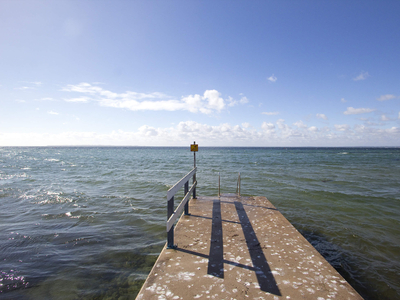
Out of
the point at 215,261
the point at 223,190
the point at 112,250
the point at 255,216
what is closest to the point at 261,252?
the point at 215,261

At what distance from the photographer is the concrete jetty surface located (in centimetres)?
300

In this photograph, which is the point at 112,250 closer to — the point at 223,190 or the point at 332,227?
the point at 332,227

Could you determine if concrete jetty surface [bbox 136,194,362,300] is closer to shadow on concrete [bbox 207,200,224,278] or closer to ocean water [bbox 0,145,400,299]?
shadow on concrete [bbox 207,200,224,278]

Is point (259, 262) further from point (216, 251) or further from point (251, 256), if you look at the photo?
point (216, 251)

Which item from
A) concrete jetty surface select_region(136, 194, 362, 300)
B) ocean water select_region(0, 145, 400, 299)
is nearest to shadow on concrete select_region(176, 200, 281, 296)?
concrete jetty surface select_region(136, 194, 362, 300)

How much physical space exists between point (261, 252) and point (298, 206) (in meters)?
6.41

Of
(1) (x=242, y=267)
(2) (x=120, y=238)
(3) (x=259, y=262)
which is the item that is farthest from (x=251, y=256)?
(2) (x=120, y=238)

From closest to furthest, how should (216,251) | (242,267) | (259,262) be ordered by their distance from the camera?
(242,267), (259,262), (216,251)

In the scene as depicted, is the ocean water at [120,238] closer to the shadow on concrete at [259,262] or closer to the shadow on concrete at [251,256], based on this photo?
the shadow on concrete at [251,256]

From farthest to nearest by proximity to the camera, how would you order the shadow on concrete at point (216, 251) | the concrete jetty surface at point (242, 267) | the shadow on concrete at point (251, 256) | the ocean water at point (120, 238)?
1. the ocean water at point (120, 238)
2. the shadow on concrete at point (216, 251)
3. the shadow on concrete at point (251, 256)
4. the concrete jetty surface at point (242, 267)

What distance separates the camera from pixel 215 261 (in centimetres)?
380

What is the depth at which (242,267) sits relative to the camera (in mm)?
3615

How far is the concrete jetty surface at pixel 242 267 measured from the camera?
300 cm

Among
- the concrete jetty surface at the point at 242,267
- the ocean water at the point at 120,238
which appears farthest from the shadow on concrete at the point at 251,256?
the ocean water at the point at 120,238
